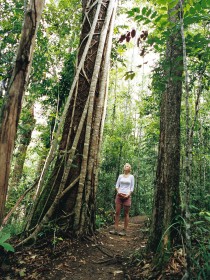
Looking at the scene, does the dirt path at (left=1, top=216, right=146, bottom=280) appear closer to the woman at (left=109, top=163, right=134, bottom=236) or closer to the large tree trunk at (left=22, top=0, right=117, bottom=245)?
the large tree trunk at (left=22, top=0, right=117, bottom=245)

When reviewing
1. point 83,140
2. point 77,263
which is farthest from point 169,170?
point 83,140

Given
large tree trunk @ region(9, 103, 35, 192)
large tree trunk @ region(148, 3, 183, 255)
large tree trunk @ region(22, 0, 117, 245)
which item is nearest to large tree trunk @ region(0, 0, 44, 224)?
large tree trunk @ region(148, 3, 183, 255)

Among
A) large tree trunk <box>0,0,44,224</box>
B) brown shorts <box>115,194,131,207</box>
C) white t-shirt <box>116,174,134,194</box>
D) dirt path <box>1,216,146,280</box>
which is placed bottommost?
dirt path <box>1,216,146,280</box>

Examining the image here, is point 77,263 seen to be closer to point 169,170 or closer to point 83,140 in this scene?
point 169,170

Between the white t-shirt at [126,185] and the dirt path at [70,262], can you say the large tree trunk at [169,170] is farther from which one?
the white t-shirt at [126,185]

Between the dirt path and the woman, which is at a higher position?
the woman

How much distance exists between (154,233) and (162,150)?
103 cm

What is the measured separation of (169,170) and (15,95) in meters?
2.01

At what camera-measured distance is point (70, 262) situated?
3.13 metres

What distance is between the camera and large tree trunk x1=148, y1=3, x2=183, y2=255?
2.77 metres

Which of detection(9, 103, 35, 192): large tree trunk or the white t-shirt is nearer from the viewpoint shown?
the white t-shirt

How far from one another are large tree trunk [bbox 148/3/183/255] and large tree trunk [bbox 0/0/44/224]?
156cm

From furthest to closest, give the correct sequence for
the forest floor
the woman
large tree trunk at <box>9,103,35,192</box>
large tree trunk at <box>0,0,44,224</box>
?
large tree trunk at <box>9,103,35,192</box> < the woman < the forest floor < large tree trunk at <box>0,0,44,224</box>

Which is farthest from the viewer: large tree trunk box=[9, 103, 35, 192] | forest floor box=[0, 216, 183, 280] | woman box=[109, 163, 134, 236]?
large tree trunk box=[9, 103, 35, 192]
